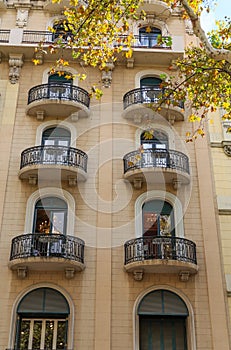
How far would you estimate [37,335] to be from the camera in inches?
500

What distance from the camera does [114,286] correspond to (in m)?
13.3

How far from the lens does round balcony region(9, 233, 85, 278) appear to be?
42.2 ft

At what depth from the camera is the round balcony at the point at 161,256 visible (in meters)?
12.9

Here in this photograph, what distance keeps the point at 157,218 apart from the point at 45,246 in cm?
416

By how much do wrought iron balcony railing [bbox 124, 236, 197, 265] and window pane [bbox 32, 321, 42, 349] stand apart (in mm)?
3434

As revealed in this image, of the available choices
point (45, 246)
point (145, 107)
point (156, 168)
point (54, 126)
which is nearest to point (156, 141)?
point (145, 107)

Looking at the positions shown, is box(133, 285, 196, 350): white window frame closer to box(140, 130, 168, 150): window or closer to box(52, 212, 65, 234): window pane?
box(52, 212, 65, 234): window pane

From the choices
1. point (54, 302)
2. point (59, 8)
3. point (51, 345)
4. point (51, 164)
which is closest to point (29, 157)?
point (51, 164)

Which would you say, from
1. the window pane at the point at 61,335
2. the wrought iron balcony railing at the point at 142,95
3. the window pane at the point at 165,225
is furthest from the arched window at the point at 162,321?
the wrought iron balcony railing at the point at 142,95

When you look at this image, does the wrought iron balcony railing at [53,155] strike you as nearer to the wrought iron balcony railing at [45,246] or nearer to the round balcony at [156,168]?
the round balcony at [156,168]

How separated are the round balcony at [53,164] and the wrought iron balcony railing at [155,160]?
1732 mm

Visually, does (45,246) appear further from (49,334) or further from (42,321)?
(49,334)

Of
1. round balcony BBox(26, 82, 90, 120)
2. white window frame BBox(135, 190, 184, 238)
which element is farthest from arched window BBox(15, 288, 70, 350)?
round balcony BBox(26, 82, 90, 120)

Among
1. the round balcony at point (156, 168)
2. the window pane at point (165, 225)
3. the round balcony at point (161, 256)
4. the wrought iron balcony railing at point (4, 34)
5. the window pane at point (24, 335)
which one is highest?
the wrought iron balcony railing at point (4, 34)
